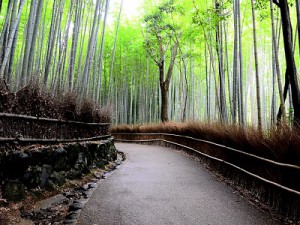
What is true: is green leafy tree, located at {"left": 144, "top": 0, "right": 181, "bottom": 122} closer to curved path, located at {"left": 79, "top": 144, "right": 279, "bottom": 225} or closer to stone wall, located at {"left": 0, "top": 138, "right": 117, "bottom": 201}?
stone wall, located at {"left": 0, "top": 138, "right": 117, "bottom": 201}

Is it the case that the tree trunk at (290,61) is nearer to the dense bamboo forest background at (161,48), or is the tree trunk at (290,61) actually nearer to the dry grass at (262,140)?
the dense bamboo forest background at (161,48)

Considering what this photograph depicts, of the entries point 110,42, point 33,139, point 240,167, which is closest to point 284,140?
point 240,167

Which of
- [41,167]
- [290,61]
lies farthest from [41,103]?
[290,61]

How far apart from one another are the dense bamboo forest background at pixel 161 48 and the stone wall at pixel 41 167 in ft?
3.00

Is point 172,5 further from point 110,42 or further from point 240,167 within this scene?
point 240,167

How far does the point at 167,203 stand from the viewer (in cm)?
359

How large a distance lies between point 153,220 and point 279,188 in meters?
1.38

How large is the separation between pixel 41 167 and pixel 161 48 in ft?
39.2

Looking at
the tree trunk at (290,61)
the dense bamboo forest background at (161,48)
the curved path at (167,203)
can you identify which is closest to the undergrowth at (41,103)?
the dense bamboo forest background at (161,48)

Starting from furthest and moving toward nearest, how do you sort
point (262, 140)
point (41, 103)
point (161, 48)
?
point (161, 48)
point (41, 103)
point (262, 140)

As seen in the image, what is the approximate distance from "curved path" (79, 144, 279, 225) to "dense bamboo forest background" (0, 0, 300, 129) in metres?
1.31

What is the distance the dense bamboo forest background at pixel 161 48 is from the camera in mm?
5098

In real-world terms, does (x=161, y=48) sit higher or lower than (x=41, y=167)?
higher

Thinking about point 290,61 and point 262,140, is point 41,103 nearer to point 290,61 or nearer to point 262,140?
point 262,140
